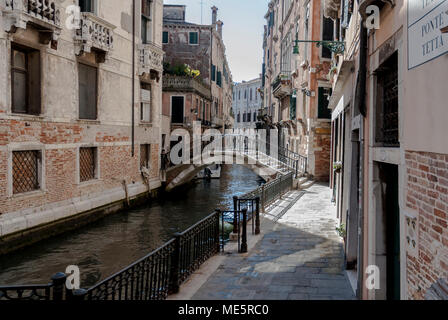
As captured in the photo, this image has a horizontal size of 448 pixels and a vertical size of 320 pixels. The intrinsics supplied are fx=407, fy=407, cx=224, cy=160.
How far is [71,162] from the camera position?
13391 millimetres

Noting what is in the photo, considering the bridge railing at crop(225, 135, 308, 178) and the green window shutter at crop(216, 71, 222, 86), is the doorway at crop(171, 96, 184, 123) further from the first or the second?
the green window shutter at crop(216, 71, 222, 86)

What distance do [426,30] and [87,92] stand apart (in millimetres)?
13310

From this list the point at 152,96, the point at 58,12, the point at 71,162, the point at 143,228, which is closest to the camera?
the point at 58,12

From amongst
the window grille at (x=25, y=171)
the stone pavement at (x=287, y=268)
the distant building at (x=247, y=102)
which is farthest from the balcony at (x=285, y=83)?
the distant building at (x=247, y=102)

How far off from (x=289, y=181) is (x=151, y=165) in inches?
270

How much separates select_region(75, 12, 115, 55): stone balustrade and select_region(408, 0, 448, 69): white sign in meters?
12.0

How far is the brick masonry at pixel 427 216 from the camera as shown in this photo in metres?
2.81

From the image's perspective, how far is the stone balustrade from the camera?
13422 millimetres

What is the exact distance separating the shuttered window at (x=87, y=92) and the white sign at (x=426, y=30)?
1265cm

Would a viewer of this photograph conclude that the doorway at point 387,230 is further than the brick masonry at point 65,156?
No

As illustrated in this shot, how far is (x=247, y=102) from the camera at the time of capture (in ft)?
221

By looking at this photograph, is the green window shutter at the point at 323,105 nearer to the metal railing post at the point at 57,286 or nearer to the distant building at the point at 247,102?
the metal railing post at the point at 57,286

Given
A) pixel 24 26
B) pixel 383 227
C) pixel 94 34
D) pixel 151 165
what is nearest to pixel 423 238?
pixel 383 227
